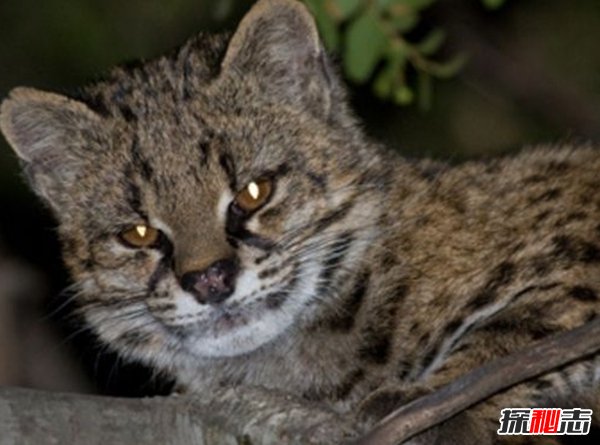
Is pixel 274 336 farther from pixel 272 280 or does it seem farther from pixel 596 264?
pixel 596 264

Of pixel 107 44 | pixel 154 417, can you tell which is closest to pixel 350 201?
pixel 154 417

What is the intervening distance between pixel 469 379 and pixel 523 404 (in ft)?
2.95

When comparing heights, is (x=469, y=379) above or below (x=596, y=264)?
below

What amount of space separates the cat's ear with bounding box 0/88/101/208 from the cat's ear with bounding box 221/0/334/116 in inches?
25.3

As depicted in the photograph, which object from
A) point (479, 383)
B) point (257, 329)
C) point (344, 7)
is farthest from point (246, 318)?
point (344, 7)

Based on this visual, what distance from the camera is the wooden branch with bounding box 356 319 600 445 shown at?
6.41 meters

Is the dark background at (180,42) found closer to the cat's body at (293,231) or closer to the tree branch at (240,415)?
the cat's body at (293,231)

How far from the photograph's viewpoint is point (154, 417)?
22.3ft

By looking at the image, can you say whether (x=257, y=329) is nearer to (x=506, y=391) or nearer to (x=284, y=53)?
(x=506, y=391)

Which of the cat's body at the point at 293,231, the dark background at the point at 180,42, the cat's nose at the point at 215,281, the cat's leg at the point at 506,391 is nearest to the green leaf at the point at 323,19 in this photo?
the cat's body at the point at 293,231

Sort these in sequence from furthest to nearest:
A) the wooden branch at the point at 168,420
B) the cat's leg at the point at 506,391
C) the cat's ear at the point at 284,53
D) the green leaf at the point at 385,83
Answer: the green leaf at the point at 385,83, the cat's ear at the point at 284,53, the cat's leg at the point at 506,391, the wooden branch at the point at 168,420

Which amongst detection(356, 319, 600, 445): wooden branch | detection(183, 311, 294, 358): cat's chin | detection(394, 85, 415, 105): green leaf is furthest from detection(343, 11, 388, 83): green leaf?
detection(356, 319, 600, 445): wooden branch

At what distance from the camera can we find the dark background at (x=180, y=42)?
1185 cm

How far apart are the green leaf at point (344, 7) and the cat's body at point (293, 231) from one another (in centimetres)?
102
